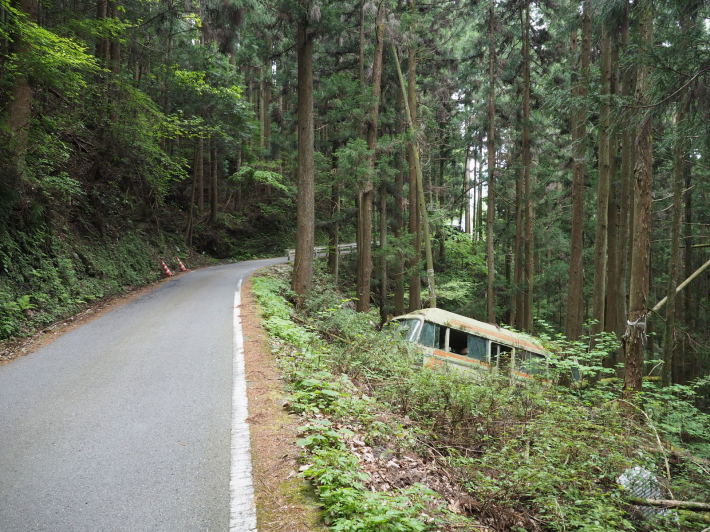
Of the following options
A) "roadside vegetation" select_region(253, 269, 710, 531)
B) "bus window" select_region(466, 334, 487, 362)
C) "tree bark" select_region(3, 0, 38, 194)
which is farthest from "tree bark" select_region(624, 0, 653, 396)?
"tree bark" select_region(3, 0, 38, 194)

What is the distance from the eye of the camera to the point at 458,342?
12062 millimetres

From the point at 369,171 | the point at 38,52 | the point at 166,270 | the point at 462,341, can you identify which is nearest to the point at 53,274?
the point at 38,52

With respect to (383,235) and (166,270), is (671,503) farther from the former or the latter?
(166,270)

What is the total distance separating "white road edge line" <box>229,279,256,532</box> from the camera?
320 cm

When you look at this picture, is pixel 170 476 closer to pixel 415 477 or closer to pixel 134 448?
pixel 134 448

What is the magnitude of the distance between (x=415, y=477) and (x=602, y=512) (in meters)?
1.80

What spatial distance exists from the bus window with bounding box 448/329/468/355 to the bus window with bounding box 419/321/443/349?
1.47ft

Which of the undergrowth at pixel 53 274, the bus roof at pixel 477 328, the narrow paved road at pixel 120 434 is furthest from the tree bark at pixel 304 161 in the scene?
the undergrowth at pixel 53 274

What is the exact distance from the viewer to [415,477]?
4312 millimetres

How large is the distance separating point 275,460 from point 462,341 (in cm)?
884

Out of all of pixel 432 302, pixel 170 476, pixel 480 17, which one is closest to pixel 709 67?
pixel 170 476

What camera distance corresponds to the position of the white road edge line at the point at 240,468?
3203 mm

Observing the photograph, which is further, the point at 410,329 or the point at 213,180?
the point at 213,180

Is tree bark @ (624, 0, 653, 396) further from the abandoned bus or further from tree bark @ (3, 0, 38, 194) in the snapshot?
tree bark @ (3, 0, 38, 194)
